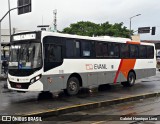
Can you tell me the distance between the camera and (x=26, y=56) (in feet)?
47.0

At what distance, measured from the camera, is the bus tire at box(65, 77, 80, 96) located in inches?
614

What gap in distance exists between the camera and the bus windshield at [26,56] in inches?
555

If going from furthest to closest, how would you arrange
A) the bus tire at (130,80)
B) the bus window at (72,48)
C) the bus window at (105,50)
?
the bus tire at (130,80)
the bus window at (105,50)
the bus window at (72,48)

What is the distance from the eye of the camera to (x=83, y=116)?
35.8ft

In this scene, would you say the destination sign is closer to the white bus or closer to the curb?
the white bus

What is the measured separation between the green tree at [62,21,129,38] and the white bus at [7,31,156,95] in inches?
1738

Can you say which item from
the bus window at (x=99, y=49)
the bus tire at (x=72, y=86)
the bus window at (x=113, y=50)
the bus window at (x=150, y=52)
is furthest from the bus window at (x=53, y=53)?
the bus window at (x=150, y=52)

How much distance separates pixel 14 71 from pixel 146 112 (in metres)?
6.06

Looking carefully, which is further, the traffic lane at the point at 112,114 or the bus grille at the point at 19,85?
the bus grille at the point at 19,85

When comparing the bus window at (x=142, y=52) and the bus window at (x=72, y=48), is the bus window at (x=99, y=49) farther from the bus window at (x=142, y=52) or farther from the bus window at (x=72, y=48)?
the bus window at (x=142, y=52)

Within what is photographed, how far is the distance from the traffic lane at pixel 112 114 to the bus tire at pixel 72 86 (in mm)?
3001

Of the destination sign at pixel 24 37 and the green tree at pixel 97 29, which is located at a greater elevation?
the green tree at pixel 97 29

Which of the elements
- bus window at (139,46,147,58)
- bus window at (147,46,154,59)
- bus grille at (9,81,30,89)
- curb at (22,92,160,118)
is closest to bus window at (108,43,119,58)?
bus window at (139,46,147,58)

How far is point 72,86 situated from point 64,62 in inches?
50.7
